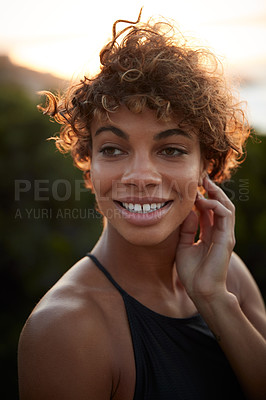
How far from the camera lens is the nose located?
2.05 metres

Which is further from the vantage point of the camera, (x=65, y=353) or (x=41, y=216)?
(x=41, y=216)

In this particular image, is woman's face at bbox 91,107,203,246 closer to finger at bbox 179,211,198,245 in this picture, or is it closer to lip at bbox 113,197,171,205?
lip at bbox 113,197,171,205

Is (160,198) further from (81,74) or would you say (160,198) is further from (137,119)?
(81,74)

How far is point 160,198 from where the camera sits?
2139 mm

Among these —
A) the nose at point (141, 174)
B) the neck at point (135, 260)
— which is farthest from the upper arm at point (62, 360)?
the nose at point (141, 174)

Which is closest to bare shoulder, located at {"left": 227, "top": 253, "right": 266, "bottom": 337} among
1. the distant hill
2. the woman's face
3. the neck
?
the neck

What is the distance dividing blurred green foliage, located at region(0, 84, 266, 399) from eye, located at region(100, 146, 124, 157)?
2.72 meters

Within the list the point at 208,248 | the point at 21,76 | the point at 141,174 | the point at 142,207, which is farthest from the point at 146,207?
the point at 21,76

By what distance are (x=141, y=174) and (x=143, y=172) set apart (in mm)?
15

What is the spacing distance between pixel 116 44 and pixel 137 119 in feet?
1.50

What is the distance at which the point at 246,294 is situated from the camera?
2.72m

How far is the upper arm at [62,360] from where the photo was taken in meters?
1.82

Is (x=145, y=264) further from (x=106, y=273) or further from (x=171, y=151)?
(x=171, y=151)

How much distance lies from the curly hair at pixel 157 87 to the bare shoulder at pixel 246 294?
2.67 ft
